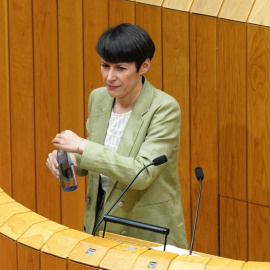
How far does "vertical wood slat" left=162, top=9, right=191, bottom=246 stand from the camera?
11.9ft

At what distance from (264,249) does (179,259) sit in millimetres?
1936

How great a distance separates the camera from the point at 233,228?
366 cm

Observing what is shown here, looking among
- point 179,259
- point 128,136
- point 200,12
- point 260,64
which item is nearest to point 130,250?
point 179,259

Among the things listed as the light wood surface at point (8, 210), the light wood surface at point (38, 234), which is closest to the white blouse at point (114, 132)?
the light wood surface at point (8, 210)

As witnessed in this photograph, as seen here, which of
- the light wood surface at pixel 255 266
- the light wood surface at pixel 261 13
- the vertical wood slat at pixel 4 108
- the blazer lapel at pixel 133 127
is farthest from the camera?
the vertical wood slat at pixel 4 108

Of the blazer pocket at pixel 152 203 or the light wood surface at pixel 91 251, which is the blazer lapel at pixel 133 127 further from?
the light wood surface at pixel 91 251

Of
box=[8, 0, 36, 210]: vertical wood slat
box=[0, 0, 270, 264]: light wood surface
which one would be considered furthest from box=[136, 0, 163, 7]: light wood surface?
box=[8, 0, 36, 210]: vertical wood slat

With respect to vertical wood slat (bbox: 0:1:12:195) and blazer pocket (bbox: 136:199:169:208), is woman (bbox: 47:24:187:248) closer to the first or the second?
blazer pocket (bbox: 136:199:169:208)

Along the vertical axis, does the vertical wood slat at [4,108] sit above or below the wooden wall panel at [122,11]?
below

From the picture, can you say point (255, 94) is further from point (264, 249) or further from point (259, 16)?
point (264, 249)

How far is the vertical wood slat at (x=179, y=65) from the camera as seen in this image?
3625 millimetres

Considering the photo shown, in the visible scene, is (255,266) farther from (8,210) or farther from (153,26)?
(153,26)

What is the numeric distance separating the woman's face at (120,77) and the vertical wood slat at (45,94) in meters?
1.27

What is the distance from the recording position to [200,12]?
3.55m
